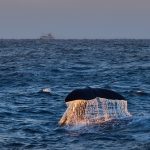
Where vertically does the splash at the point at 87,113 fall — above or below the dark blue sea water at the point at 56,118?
above

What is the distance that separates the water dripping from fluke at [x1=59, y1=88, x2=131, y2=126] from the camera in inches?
892

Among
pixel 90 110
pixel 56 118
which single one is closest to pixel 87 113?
pixel 90 110

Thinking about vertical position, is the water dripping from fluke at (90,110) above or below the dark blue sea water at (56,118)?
above

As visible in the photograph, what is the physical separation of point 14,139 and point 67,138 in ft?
6.96

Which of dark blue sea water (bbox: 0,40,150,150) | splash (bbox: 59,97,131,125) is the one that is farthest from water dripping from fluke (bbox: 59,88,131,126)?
dark blue sea water (bbox: 0,40,150,150)

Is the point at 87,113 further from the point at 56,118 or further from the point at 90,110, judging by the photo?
the point at 56,118

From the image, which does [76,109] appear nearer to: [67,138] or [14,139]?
[67,138]

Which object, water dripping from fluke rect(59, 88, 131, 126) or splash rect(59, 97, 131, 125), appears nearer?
water dripping from fluke rect(59, 88, 131, 126)

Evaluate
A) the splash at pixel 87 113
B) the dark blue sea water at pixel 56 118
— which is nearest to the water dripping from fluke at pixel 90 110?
the splash at pixel 87 113

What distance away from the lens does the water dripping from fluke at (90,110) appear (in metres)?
22.7

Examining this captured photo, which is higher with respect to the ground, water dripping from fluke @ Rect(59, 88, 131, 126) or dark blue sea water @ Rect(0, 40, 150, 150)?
water dripping from fluke @ Rect(59, 88, 131, 126)

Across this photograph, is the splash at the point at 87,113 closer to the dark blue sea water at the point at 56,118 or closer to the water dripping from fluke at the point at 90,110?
the water dripping from fluke at the point at 90,110

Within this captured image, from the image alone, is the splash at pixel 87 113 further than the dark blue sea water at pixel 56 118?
Yes

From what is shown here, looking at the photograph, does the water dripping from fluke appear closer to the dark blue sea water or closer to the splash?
the splash
